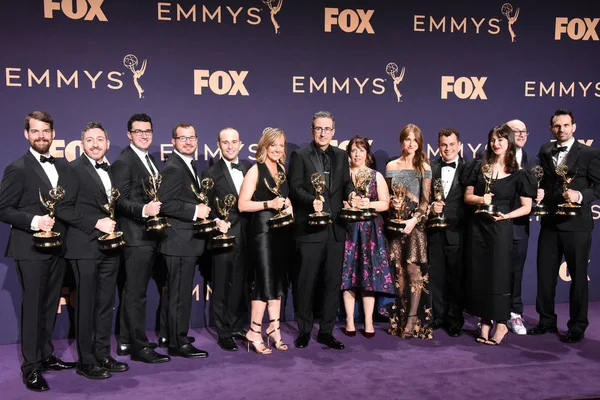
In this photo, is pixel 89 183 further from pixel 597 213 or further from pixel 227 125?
pixel 597 213

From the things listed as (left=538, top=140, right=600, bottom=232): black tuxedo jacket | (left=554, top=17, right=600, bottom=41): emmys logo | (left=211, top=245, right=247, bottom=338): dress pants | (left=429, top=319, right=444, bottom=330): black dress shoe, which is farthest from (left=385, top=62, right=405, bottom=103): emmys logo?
(left=211, top=245, right=247, bottom=338): dress pants

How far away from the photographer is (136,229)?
14.3 ft

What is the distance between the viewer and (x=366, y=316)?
16.5 ft

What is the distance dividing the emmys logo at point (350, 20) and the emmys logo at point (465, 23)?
0.49m

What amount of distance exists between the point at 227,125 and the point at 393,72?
1725 mm

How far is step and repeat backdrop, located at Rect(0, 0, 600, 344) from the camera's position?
5047 mm

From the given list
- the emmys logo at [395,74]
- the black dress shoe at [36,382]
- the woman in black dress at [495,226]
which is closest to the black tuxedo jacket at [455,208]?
the woman in black dress at [495,226]

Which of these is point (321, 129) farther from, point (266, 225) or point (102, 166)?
point (102, 166)

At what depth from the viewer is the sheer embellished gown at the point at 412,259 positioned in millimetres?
4852

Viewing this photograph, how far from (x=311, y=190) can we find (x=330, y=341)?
4.04ft

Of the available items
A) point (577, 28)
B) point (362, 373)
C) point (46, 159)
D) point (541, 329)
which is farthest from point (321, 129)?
point (577, 28)

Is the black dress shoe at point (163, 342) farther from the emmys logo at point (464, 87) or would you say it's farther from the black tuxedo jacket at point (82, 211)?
the emmys logo at point (464, 87)

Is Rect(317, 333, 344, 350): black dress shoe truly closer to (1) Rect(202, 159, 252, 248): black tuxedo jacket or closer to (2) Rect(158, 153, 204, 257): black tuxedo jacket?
(1) Rect(202, 159, 252, 248): black tuxedo jacket

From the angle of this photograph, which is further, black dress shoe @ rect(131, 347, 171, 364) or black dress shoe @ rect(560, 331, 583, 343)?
black dress shoe @ rect(560, 331, 583, 343)
